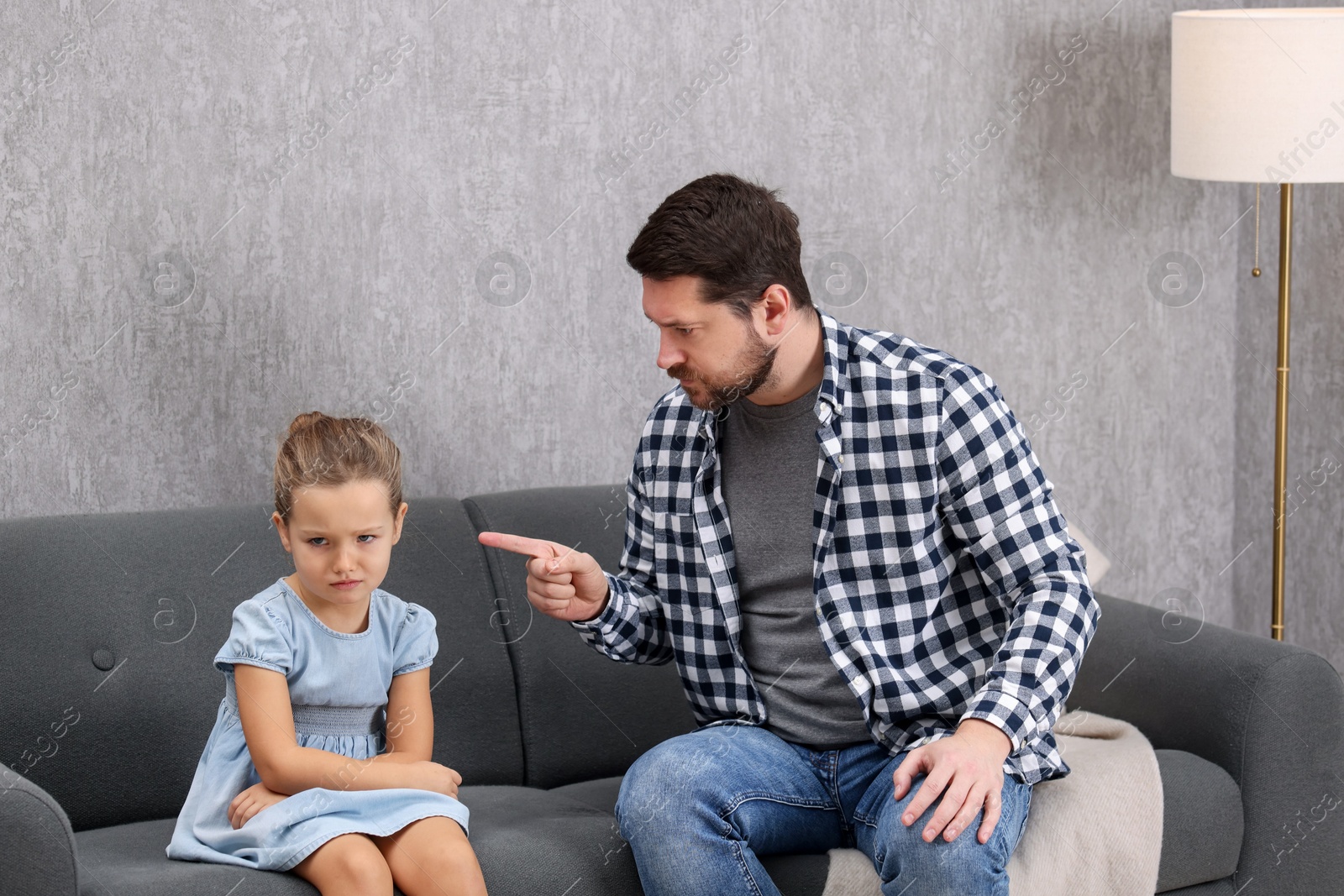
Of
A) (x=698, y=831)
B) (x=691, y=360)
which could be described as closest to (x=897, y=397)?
(x=691, y=360)

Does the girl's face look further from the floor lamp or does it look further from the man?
the floor lamp

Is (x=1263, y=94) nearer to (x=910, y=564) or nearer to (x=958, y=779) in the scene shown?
(x=910, y=564)

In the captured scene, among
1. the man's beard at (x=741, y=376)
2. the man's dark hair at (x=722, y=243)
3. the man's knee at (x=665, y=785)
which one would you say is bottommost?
the man's knee at (x=665, y=785)

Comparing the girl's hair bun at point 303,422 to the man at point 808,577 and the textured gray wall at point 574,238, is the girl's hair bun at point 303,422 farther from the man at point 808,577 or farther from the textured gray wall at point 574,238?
the textured gray wall at point 574,238

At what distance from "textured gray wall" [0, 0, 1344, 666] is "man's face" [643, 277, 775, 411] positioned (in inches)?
31.4

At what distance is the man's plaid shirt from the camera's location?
1686mm

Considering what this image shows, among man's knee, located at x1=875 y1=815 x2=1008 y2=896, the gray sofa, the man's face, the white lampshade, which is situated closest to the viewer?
man's knee, located at x1=875 y1=815 x2=1008 y2=896

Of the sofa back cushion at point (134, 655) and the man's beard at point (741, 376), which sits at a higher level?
the man's beard at point (741, 376)

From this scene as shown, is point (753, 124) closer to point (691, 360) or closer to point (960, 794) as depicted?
point (691, 360)

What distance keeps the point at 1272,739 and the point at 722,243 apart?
3.38ft

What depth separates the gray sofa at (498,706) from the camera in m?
1.86

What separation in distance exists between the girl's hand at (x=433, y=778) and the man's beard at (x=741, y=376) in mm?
546

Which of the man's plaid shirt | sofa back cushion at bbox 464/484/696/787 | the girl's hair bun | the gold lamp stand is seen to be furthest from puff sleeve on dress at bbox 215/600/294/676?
the gold lamp stand

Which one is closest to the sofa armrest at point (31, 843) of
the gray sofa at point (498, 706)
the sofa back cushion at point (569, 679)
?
the gray sofa at point (498, 706)
